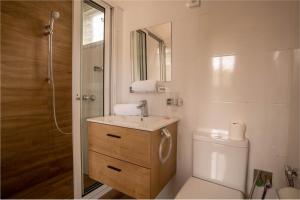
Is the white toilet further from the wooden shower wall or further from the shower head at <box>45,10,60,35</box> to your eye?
the shower head at <box>45,10,60,35</box>

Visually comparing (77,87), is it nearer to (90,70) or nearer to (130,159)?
(90,70)

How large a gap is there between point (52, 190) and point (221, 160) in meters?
→ 1.59

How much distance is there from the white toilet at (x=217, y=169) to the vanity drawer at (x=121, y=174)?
25 cm

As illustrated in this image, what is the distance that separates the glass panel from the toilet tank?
108cm

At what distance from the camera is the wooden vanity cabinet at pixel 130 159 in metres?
1.18

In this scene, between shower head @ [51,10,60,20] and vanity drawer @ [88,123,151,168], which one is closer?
vanity drawer @ [88,123,151,168]

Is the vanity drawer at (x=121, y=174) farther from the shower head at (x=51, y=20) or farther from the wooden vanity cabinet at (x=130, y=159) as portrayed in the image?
the shower head at (x=51, y=20)

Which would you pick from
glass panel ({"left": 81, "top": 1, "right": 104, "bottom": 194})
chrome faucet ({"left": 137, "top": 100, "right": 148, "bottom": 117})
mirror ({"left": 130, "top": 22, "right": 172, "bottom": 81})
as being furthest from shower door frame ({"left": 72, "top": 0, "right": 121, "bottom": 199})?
chrome faucet ({"left": 137, "top": 100, "right": 148, "bottom": 117})

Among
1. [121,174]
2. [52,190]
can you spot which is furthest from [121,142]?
[52,190]

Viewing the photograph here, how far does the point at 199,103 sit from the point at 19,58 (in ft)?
5.04

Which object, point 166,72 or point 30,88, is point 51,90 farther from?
point 166,72

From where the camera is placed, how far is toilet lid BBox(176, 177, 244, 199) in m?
1.08

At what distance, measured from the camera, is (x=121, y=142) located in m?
1.29

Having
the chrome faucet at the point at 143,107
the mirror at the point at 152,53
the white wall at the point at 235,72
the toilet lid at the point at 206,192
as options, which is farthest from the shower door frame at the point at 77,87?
the toilet lid at the point at 206,192
